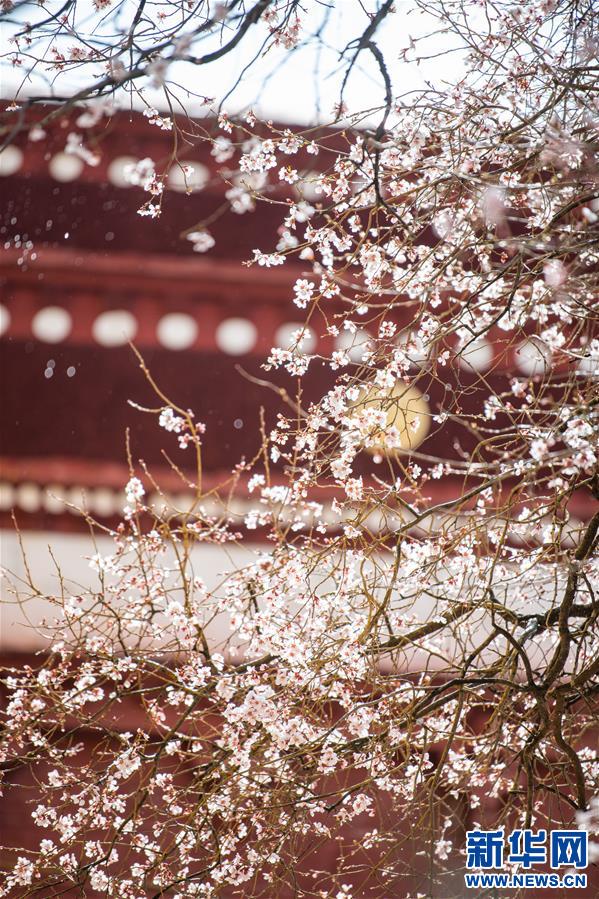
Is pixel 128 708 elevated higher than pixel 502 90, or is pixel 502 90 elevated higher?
pixel 502 90

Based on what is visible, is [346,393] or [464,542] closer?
[346,393]

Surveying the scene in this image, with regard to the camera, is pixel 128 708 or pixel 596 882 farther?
pixel 128 708

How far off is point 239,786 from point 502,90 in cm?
173

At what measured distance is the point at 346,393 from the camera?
1.86 metres

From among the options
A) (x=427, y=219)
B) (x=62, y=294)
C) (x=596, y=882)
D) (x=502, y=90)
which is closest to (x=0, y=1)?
(x=427, y=219)

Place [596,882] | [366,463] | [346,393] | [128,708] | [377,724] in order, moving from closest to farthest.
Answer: [346,393] < [377,724] < [596,882] < [128,708] < [366,463]

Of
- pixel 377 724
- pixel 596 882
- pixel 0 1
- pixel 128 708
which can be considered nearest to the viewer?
pixel 0 1

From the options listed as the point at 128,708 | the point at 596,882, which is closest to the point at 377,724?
the point at 596,882

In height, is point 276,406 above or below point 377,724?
above

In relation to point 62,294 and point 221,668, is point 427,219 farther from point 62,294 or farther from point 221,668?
point 62,294

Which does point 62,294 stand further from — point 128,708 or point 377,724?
point 377,724

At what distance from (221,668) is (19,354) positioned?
319 cm

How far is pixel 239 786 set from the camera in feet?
6.37

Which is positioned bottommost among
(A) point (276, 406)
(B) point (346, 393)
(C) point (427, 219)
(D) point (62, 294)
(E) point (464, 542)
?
(E) point (464, 542)
